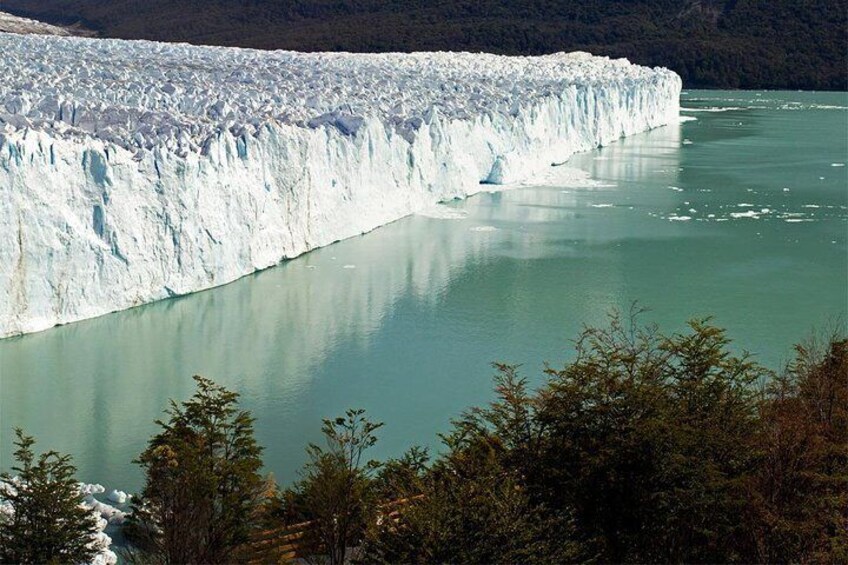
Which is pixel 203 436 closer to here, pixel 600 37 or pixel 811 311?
pixel 811 311

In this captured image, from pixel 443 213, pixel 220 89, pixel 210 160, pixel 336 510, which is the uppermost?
pixel 220 89

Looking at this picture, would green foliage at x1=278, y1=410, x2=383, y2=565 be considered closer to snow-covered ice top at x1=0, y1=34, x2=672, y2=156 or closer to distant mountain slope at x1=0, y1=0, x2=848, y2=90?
snow-covered ice top at x1=0, y1=34, x2=672, y2=156

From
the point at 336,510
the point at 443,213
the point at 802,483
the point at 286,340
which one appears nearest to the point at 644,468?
the point at 802,483

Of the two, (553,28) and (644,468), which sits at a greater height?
(553,28)

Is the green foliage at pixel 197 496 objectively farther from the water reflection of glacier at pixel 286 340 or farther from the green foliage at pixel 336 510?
the water reflection of glacier at pixel 286 340

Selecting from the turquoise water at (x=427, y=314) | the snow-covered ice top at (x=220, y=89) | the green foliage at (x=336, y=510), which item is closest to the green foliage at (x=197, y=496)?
the green foliage at (x=336, y=510)

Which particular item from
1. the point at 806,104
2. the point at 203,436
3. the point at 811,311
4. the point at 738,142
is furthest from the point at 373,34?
the point at 203,436

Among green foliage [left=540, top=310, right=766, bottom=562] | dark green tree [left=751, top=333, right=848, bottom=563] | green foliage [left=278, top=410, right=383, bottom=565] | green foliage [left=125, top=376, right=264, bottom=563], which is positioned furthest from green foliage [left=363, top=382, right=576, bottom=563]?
dark green tree [left=751, top=333, right=848, bottom=563]

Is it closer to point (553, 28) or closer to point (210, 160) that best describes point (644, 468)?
point (210, 160)
